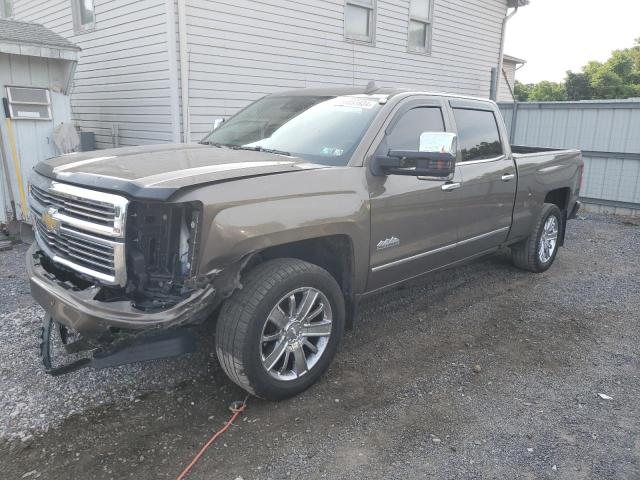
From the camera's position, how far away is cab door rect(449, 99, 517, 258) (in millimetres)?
4453

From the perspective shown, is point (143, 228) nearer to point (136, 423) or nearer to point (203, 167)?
point (203, 167)

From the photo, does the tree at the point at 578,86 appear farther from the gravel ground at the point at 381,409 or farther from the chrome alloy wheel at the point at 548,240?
the gravel ground at the point at 381,409

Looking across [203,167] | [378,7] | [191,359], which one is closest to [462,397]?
[191,359]

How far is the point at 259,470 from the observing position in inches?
104

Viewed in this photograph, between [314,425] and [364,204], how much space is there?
1.41 metres

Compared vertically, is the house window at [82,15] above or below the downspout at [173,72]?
above

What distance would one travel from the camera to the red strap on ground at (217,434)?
2.61m

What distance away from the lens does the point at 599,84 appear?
27.8 m

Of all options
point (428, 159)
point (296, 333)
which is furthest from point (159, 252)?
point (428, 159)

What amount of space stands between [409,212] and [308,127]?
3.20 ft

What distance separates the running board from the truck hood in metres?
0.79

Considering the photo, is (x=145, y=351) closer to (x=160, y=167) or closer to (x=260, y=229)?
(x=260, y=229)

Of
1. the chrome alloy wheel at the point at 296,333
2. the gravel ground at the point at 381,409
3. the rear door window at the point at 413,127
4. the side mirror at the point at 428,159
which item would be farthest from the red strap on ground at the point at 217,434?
the rear door window at the point at 413,127

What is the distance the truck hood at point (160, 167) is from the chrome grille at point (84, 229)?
0.07 m
